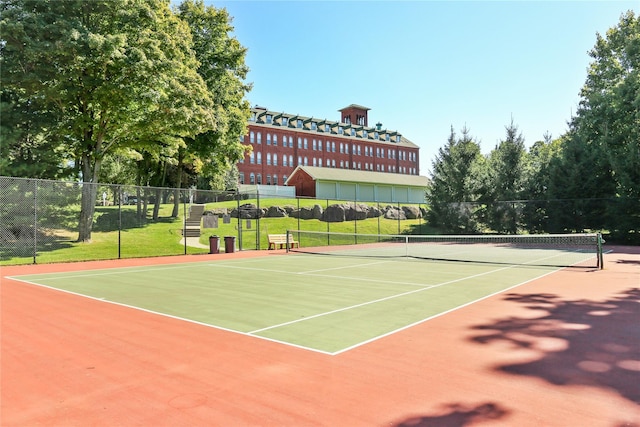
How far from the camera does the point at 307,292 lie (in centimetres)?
1041

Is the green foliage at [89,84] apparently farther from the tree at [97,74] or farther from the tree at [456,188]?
the tree at [456,188]

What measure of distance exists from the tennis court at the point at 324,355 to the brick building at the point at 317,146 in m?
58.0

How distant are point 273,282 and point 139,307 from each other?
167 inches

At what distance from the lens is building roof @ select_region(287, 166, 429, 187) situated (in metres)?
59.2

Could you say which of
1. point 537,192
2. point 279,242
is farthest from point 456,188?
point 279,242

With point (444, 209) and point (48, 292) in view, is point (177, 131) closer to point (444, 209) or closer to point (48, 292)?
point (48, 292)

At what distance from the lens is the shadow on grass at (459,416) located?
11.7 feet

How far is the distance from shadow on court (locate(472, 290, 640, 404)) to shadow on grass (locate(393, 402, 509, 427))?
110 centimetres

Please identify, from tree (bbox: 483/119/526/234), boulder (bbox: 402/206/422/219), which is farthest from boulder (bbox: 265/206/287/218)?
tree (bbox: 483/119/526/234)

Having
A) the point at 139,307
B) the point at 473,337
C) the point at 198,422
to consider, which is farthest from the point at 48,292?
the point at 473,337

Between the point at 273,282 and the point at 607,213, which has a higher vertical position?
the point at 607,213

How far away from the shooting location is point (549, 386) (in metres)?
4.36

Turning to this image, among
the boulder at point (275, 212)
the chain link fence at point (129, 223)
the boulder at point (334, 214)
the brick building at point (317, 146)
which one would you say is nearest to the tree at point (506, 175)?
the chain link fence at point (129, 223)

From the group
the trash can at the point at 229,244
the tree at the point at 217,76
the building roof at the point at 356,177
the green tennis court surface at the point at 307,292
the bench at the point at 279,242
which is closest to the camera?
the green tennis court surface at the point at 307,292
